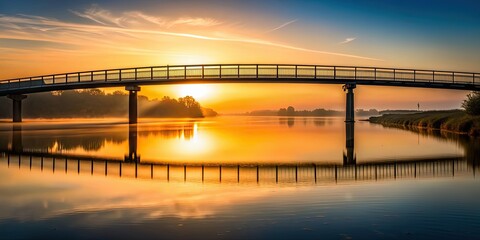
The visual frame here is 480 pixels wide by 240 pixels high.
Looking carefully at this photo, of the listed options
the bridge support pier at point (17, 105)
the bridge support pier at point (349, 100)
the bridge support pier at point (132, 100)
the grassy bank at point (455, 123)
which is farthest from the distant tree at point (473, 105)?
the bridge support pier at point (17, 105)

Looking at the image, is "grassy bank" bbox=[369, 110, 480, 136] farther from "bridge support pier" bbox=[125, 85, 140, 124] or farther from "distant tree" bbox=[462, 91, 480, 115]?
"bridge support pier" bbox=[125, 85, 140, 124]

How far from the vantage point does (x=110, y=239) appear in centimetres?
891

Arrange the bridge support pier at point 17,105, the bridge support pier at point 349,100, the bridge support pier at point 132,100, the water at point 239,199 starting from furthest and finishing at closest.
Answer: the bridge support pier at point 17,105 < the bridge support pier at point 132,100 < the bridge support pier at point 349,100 < the water at point 239,199

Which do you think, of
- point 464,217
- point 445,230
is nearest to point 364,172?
point 464,217

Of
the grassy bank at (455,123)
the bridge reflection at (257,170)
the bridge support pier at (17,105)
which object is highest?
the bridge support pier at (17,105)

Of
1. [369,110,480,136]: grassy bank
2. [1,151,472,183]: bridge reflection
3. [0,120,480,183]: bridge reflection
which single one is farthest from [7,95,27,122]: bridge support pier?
[1,151,472,183]: bridge reflection

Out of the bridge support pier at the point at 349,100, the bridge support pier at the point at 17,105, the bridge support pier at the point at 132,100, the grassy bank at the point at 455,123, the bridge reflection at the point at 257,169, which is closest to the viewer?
the bridge reflection at the point at 257,169

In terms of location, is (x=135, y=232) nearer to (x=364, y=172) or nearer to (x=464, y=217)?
(x=464, y=217)

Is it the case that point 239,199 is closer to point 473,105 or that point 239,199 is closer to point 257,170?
point 257,170

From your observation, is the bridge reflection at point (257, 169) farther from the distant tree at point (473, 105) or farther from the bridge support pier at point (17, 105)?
the bridge support pier at point (17, 105)

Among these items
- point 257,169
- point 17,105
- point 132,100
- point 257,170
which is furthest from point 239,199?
point 17,105

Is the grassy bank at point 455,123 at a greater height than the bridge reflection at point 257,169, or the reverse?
the grassy bank at point 455,123

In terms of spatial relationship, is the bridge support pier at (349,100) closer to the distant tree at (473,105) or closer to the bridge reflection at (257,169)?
the distant tree at (473,105)

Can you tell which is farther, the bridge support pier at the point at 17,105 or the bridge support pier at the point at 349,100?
the bridge support pier at the point at 17,105
